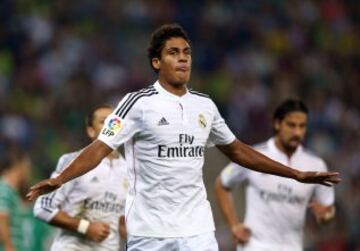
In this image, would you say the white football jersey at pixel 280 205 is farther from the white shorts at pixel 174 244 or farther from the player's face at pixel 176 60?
the player's face at pixel 176 60

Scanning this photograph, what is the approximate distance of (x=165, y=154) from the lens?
7223 mm

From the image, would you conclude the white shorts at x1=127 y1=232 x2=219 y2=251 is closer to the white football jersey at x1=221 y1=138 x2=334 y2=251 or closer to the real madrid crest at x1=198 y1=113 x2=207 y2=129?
the real madrid crest at x1=198 y1=113 x2=207 y2=129

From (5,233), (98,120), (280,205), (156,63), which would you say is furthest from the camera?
(5,233)

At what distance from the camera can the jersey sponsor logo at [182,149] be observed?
285 inches

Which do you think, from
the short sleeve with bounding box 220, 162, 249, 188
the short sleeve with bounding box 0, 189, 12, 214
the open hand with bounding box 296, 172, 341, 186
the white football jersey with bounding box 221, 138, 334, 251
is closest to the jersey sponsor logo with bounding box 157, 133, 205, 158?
the open hand with bounding box 296, 172, 341, 186

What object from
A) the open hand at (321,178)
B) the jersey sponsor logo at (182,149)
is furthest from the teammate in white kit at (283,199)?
the jersey sponsor logo at (182,149)

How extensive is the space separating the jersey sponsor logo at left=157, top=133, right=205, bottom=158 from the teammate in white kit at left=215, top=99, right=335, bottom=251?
7.70 ft

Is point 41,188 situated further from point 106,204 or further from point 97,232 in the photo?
point 106,204

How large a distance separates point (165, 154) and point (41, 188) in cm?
87

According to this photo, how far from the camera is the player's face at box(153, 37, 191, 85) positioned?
24.1ft

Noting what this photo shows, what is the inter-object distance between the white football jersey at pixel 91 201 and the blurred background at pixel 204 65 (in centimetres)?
655

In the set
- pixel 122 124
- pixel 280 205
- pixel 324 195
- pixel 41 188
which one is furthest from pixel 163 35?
pixel 324 195

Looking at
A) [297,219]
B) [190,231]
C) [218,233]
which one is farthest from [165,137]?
[218,233]

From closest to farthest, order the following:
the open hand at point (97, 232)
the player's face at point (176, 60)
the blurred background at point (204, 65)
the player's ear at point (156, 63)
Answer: the player's face at point (176, 60) < the player's ear at point (156, 63) < the open hand at point (97, 232) < the blurred background at point (204, 65)
